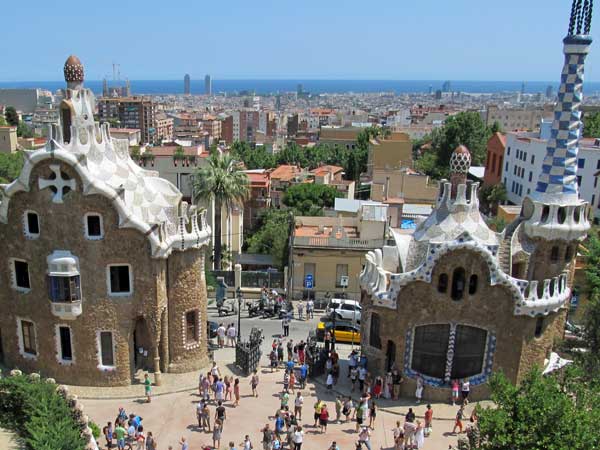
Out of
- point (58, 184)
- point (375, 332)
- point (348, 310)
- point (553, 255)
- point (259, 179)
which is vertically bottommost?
point (348, 310)

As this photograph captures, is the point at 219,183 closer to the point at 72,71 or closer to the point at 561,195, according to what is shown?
the point at 72,71

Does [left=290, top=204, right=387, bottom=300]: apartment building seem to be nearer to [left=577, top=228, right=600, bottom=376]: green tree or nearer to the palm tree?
the palm tree

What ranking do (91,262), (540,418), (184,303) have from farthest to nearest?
(184,303), (91,262), (540,418)

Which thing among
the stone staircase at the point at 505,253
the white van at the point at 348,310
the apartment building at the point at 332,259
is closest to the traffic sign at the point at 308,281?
the apartment building at the point at 332,259

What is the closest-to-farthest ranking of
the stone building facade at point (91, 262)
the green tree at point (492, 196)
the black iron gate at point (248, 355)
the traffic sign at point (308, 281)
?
the stone building facade at point (91, 262)
the black iron gate at point (248, 355)
the traffic sign at point (308, 281)
the green tree at point (492, 196)

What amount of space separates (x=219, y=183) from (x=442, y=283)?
63.2ft

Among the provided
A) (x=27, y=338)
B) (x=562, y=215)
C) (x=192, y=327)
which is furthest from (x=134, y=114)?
(x=562, y=215)

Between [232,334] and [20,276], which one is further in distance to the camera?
[232,334]

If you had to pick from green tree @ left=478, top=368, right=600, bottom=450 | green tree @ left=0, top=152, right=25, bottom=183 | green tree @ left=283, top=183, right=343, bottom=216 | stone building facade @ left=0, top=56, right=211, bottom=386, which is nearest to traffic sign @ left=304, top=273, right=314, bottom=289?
stone building facade @ left=0, top=56, right=211, bottom=386

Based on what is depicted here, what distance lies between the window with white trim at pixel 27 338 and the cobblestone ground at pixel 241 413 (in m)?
3.03

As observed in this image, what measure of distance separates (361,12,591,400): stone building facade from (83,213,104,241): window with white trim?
37.1 feet

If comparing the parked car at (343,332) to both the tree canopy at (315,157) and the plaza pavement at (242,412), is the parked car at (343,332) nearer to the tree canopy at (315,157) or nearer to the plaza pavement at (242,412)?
the plaza pavement at (242,412)

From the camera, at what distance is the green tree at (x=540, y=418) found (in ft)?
48.9

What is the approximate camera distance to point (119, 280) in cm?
2484
